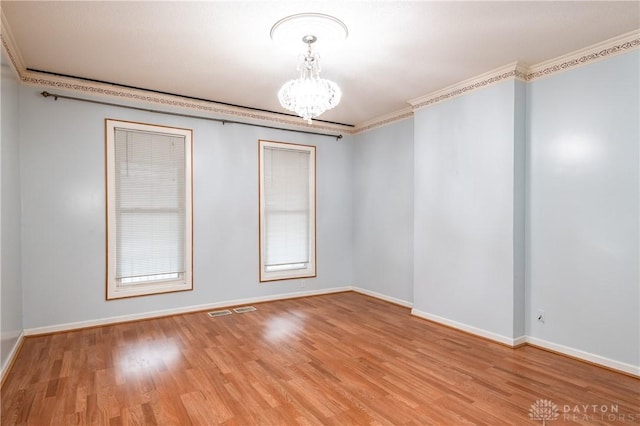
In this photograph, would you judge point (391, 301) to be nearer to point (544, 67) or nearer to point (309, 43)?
point (544, 67)

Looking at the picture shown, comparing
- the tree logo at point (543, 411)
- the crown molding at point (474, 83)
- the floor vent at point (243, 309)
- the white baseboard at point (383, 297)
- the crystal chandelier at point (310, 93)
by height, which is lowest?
the tree logo at point (543, 411)

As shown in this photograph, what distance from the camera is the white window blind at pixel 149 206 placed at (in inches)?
170

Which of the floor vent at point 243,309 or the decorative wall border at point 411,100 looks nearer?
the decorative wall border at point 411,100

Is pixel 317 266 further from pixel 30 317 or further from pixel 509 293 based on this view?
pixel 30 317

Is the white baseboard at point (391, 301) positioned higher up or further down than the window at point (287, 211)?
further down

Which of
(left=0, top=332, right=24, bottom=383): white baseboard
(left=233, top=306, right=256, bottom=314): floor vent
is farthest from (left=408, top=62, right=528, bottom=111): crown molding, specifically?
(left=0, top=332, right=24, bottom=383): white baseboard

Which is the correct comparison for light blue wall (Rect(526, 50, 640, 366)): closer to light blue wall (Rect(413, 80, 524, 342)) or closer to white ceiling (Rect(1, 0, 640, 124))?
light blue wall (Rect(413, 80, 524, 342))

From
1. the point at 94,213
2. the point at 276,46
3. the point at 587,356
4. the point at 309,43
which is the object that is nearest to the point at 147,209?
the point at 94,213

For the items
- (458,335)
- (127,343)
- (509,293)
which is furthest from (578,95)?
(127,343)

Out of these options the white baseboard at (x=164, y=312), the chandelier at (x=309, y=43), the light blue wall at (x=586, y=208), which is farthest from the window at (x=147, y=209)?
the light blue wall at (x=586, y=208)

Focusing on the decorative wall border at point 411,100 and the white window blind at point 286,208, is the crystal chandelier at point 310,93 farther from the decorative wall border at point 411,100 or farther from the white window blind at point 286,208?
the white window blind at point 286,208

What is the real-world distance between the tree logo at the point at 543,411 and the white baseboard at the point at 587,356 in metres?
0.99

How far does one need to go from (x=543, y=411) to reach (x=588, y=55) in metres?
2.98

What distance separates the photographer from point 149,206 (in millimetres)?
4480
